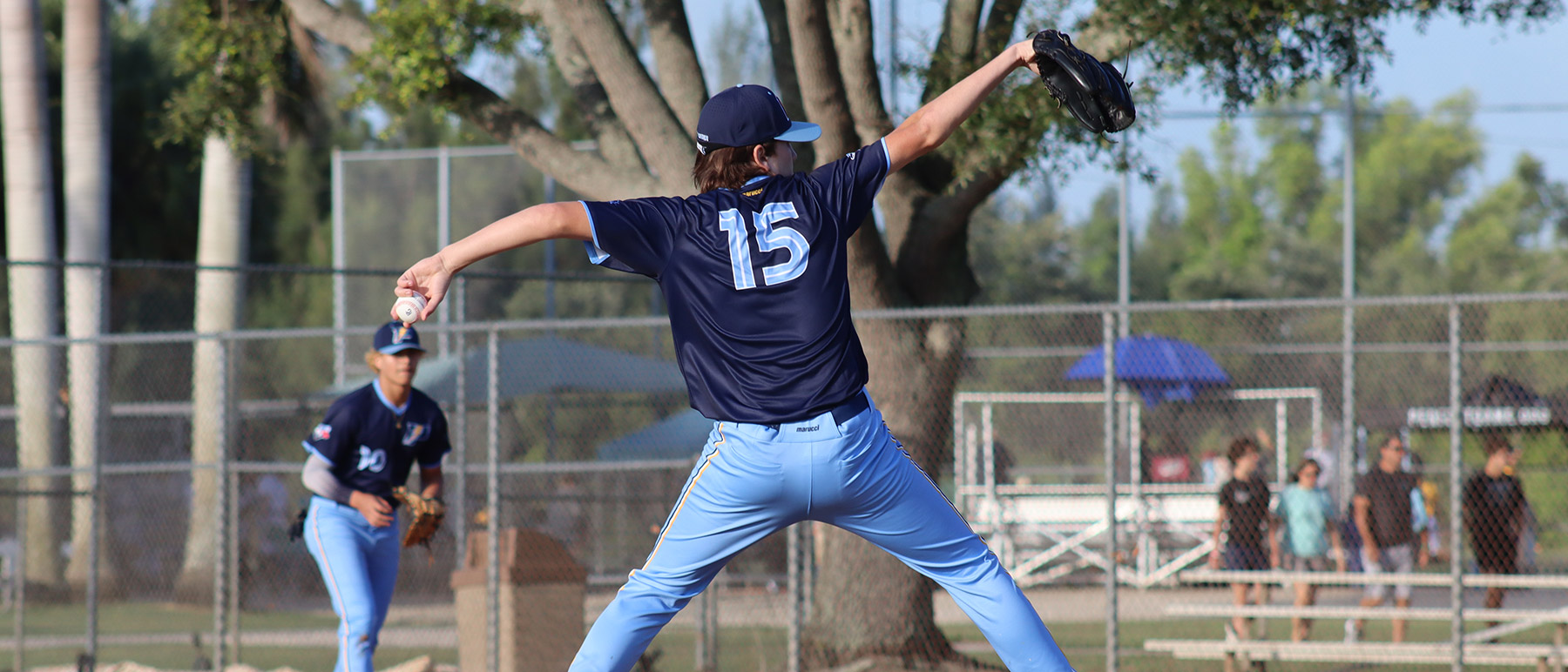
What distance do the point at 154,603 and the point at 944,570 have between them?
15.8 metres

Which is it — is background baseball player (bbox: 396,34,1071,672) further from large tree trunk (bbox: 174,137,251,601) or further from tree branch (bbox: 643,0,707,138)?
large tree trunk (bbox: 174,137,251,601)

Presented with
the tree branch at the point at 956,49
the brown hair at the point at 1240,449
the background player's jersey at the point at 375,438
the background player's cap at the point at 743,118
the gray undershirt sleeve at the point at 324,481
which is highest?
the tree branch at the point at 956,49

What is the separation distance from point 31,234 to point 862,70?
11548 millimetres

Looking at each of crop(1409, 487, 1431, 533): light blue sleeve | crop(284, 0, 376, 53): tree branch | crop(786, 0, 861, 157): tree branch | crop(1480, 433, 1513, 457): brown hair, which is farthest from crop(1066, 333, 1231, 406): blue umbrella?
crop(284, 0, 376, 53): tree branch

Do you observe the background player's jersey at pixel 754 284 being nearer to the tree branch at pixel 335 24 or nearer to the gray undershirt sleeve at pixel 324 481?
the gray undershirt sleeve at pixel 324 481

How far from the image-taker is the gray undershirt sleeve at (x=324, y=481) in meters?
6.73

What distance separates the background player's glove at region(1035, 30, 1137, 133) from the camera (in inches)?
155

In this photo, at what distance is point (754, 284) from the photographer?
12.9 feet

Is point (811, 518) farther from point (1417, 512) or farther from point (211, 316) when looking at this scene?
point (211, 316)

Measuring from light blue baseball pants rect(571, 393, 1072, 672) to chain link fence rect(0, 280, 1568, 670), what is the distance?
410cm

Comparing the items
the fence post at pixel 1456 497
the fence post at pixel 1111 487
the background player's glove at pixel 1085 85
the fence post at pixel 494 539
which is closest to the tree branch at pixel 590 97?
the fence post at pixel 494 539

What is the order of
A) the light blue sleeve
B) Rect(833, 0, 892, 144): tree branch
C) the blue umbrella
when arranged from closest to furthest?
Rect(833, 0, 892, 144): tree branch, the light blue sleeve, the blue umbrella

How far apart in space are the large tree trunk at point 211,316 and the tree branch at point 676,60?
8.54 meters

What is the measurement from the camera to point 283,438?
27.8 meters
